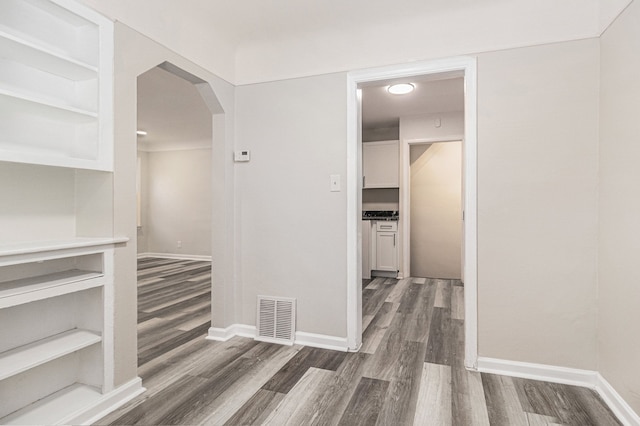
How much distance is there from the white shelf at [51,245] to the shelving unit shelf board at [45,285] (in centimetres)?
18

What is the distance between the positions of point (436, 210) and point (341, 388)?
14.8ft

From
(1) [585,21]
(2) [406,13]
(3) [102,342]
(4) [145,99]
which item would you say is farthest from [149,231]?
(1) [585,21]

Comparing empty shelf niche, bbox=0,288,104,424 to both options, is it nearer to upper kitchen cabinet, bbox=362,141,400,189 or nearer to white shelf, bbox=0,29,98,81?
white shelf, bbox=0,29,98,81

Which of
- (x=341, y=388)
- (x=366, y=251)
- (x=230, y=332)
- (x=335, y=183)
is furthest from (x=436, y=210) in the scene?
(x=341, y=388)

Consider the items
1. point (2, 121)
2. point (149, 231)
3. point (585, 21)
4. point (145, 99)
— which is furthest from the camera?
point (149, 231)

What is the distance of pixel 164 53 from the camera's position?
221 cm

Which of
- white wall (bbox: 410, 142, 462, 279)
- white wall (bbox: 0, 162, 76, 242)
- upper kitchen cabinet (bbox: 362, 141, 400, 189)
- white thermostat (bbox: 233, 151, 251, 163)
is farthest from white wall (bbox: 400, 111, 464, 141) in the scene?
white wall (bbox: 0, 162, 76, 242)

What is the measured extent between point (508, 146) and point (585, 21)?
83 centimetres

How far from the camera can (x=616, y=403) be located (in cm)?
180

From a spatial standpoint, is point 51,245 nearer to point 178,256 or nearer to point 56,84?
point 56,84

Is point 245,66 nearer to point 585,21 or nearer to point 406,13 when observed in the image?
point 406,13

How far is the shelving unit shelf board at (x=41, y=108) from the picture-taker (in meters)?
1.44

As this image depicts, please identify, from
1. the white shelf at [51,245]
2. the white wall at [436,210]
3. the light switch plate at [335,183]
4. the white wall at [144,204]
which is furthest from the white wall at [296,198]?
the white wall at [144,204]

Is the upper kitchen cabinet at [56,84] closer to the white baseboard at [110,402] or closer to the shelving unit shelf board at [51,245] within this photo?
the shelving unit shelf board at [51,245]
